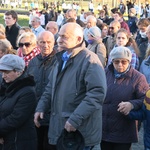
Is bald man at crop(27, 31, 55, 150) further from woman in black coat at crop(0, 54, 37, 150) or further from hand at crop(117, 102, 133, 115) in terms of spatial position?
hand at crop(117, 102, 133, 115)

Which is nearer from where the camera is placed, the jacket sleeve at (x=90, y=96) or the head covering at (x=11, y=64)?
the jacket sleeve at (x=90, y=96)

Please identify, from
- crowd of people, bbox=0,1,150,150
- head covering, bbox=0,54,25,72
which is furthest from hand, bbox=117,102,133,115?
head covering, bbox=0,54,25,72

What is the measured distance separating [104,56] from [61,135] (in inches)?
151

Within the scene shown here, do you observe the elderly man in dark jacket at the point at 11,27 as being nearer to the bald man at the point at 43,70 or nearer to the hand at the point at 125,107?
the bald man at the point at 43,70

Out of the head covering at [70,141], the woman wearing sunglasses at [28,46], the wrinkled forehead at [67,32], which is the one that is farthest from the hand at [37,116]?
the woman wearing sunglasses at [28,46]

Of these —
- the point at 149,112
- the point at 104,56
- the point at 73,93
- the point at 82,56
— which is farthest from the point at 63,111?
the point at 104,56

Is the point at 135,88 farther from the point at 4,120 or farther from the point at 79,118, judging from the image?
the point at 4,120

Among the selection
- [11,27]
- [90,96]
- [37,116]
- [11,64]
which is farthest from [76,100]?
[11,27]

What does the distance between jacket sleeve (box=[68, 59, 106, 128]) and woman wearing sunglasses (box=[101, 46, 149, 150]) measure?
31.0 inches

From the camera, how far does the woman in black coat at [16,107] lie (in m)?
4.12

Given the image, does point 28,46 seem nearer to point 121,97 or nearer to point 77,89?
point 121,97

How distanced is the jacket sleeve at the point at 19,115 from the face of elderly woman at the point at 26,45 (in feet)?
6.99

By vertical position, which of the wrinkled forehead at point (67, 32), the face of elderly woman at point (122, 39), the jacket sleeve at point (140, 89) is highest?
the wrinkled forehead at point (67, 32)

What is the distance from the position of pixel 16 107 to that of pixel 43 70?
3.89 feet
